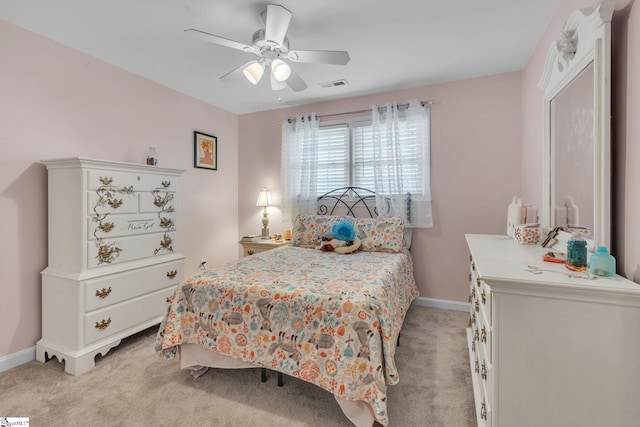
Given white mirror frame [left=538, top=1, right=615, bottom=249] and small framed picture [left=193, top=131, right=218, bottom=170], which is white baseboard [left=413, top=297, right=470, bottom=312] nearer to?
white mirror frame [left=538, top=1, right=615, bottom=249]

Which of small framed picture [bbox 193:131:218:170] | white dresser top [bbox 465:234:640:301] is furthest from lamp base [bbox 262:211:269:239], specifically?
white dresser top [bbox 465:234:640:301]

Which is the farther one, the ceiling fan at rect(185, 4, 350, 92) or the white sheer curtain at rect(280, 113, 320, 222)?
the white sheer curtain at rect(280, 113, 320, 222)

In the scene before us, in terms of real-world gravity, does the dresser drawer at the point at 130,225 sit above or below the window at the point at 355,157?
below

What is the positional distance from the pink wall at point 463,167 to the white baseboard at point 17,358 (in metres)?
3.58

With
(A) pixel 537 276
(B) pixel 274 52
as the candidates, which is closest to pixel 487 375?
(A) pixel 537 276

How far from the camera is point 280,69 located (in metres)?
2.03

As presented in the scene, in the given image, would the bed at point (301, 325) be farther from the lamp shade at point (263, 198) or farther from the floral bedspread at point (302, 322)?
the lamp shade at point (263, 198)

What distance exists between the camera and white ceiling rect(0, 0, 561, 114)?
1.93 meters

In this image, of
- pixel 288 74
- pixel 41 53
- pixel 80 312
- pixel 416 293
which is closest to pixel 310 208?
→ pixel 416 293

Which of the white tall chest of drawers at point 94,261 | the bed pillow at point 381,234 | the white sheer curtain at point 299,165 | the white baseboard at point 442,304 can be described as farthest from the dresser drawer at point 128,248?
the white baseboard at point 442,304

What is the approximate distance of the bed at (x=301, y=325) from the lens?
58.9 inches

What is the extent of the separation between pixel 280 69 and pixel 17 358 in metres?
2.91

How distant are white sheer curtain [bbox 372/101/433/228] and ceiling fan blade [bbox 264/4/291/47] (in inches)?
70.0

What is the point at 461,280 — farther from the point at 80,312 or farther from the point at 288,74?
the point at 80,312
